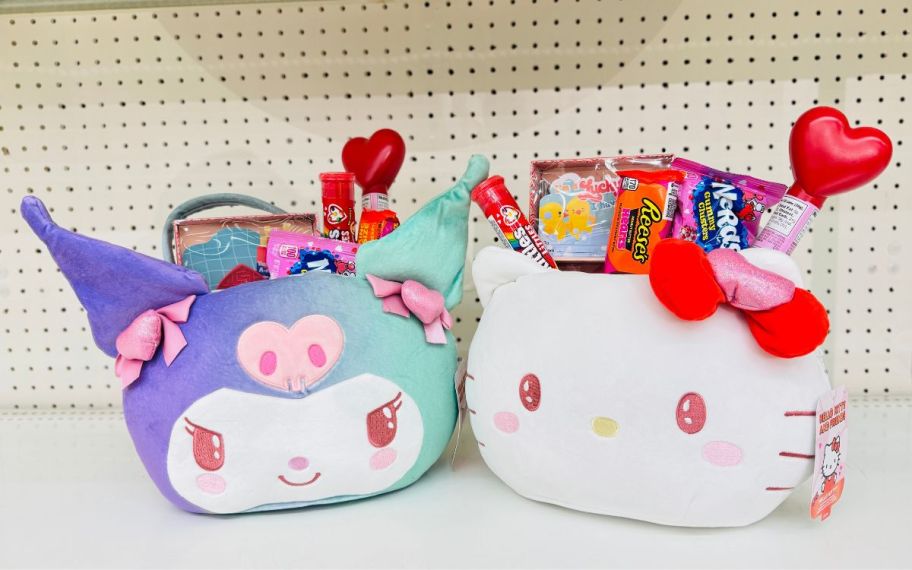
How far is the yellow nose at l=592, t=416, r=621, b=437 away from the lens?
2.36 ft

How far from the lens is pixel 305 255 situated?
2.90 ft

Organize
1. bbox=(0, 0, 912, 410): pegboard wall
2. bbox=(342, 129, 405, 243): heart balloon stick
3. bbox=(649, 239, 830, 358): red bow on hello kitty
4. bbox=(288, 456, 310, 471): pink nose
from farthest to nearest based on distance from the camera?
bbox=(0, 0, 912, 410): pegboard wall
bbox=(342, 129, 405, 243): heart balloon stick
bbox=(288, 456, 310, 471): pink nose
bbox=(649, 239, 830, 358): red bow on hello kitty

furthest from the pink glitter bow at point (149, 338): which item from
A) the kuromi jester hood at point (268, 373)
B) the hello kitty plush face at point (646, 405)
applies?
the hello kitty plush face at point (646, 405)

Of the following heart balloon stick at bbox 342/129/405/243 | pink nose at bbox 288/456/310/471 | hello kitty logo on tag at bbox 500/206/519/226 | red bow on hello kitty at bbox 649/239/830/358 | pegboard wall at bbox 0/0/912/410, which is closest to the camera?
red bow on hello kitty at bbox 649/239/830/358

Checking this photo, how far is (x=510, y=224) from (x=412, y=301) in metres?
0.17

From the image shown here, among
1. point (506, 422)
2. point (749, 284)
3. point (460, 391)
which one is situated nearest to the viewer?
point (749, 284)

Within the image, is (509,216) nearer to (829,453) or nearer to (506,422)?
(506,422)

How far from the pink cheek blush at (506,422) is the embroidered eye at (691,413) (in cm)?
19

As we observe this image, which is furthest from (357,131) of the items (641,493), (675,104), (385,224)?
(641,493)

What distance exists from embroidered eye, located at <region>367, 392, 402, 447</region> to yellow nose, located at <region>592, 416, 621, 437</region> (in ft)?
0.78

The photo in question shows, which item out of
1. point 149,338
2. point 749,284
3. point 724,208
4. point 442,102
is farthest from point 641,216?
point 149,338

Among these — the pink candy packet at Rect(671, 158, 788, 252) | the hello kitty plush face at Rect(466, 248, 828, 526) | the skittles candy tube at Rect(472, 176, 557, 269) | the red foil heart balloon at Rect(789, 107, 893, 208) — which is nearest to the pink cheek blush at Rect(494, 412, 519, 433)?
the hello kitty plush face at Rect(466, 248, 828, 526)

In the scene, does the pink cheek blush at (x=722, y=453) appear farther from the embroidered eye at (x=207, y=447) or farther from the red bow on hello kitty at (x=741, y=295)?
the embroidered eye at (x=207, y=447)

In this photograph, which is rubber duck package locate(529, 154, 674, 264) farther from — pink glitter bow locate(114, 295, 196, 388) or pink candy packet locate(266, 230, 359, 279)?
pink glitter bow locate(114, 295, 196, 388)
